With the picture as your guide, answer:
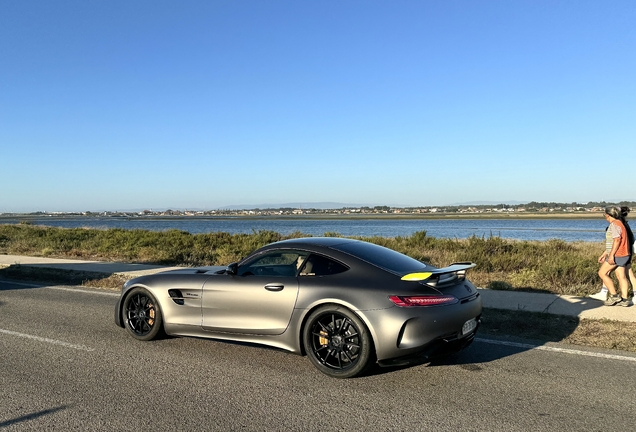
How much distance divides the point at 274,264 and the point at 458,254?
11.3 metres

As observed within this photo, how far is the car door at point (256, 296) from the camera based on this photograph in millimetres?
5773

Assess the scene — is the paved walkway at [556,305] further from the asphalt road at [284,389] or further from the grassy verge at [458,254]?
the asphalt road at [284,389]

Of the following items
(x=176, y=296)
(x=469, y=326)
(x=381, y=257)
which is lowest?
(x=469, y=326)

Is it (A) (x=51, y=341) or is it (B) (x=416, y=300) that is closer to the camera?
(B) (x=416, y=300)

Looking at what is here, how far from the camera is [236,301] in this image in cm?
607

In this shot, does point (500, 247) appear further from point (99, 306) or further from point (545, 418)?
point (545, 418)

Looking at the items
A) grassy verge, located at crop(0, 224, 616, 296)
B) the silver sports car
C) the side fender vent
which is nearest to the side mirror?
the silver sports car

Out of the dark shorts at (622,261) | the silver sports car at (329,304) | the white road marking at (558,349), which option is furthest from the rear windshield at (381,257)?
the dark shorts at (622,261)

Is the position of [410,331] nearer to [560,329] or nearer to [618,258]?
[560,329]

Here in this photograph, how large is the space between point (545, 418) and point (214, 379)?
3.02 metres

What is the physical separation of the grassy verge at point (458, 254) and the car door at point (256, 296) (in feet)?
20.6

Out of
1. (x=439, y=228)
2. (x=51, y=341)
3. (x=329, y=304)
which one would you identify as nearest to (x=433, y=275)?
(x=329, y=304)

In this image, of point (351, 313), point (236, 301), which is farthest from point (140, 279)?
Result: point (351, 313)

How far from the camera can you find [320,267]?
5.80 metres
